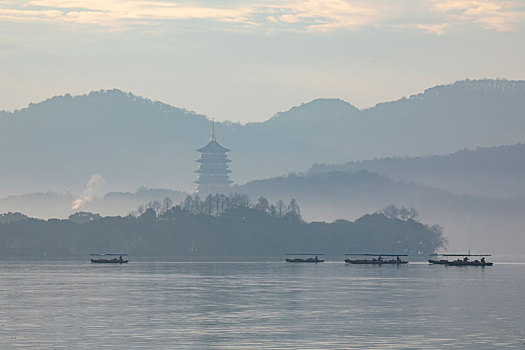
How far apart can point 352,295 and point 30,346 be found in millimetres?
81491

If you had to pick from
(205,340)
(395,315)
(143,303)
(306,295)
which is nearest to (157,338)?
(205,340)

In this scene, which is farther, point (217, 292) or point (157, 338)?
point (217, 292)

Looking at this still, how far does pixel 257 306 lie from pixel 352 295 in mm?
29560

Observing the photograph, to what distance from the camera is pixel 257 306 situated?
148m

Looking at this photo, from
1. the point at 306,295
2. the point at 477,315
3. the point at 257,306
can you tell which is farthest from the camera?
the point at 306,295

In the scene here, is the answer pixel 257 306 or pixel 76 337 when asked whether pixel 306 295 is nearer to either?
pixel 257 306

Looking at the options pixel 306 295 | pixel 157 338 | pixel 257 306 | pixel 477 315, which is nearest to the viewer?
pixel 157 338

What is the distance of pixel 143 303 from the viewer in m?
154

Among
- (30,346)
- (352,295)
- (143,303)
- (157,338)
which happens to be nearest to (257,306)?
(143,303)

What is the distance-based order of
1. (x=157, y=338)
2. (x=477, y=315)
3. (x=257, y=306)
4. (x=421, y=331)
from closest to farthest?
1. (x=157, y=338)
2. (x=421, y=331)
3. (x=477, y=315)
4. (x=257, y=306)

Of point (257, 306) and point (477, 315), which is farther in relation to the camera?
point (257, 306)

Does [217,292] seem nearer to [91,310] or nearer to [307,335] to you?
[91,310]

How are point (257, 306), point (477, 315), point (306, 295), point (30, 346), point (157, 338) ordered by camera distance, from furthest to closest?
point (306, 295) < point (257, 306) < point (477, 315) < point (157, 338) < point (30, 346)

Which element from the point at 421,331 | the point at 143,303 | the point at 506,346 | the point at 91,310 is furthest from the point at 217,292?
the point at 506,346
